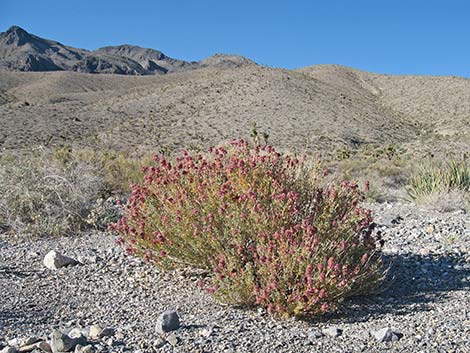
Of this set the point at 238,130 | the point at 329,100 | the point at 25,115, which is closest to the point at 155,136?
the point at 238,130

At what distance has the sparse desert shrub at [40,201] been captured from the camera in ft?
25.1

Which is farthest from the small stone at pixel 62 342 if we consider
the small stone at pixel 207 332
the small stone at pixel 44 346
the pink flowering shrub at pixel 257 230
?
the pink flowering shrub at pixel 257 230

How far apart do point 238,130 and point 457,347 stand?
34.8 metres

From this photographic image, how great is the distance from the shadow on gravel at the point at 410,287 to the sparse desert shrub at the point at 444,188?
333 centimetres

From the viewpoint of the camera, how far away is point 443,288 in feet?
16.7

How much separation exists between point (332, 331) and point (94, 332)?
1.65 meters

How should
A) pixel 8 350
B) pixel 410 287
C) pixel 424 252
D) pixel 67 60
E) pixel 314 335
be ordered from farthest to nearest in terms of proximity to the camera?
pixel 67 60 → pixel 424 252 → pixel 410 287 → pixel 314 335 → pixel 8 350

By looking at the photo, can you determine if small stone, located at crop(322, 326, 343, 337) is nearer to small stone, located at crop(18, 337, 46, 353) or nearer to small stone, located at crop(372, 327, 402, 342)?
small stone, located at crop(372, 327, 402, 342)

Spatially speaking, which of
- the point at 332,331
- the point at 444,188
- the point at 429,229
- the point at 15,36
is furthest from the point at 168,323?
the point at 15,36

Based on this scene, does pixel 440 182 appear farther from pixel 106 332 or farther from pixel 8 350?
pixel 8 350

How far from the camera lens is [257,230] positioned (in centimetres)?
476

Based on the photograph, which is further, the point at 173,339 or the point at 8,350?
the point at 173,339

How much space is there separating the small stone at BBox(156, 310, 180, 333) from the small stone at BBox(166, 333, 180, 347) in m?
0.13

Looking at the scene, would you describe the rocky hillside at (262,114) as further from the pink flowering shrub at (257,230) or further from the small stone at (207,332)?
the small stone at (207,332)
